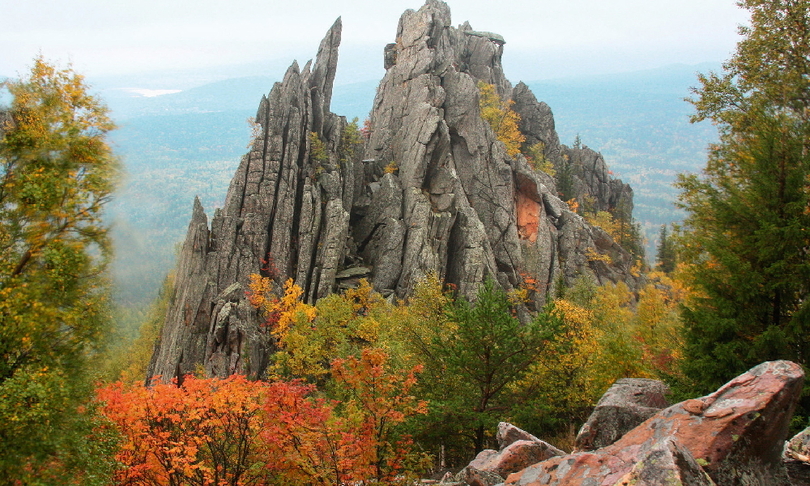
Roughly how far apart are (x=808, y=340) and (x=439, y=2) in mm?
77434

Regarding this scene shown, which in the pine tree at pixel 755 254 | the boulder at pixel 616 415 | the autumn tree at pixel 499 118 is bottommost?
the boulder at pixel 616 415

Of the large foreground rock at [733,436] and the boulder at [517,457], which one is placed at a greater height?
the large foreground rock at [733,436]

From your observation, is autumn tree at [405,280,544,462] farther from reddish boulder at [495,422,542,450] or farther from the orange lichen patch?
the orange lichen patch

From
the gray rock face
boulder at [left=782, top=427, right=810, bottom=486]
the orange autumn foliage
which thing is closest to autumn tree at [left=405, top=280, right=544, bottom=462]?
the orange autumn foliage

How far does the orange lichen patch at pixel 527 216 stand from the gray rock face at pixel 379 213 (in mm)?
159

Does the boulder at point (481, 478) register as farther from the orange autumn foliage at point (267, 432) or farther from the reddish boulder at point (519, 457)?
the orange autumn foliage at point (267, 432)

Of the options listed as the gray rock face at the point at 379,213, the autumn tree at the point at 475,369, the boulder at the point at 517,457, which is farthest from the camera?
the gray rock face at the point at 379,213

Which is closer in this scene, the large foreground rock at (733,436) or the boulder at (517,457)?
the large foreground rock at (733,436)

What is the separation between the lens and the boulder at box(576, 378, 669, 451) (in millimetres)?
14664

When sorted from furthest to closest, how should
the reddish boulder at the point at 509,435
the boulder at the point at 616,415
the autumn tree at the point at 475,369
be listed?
the autumn tree at the point at 475,369
the reddish boulder at the point at 509,435
the boulder at the point at 616,415

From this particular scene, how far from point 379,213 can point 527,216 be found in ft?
71.0

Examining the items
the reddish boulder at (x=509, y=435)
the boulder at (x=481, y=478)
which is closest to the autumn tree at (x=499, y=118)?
the reddish boulder at (x=509, y=435)

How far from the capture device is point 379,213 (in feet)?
195

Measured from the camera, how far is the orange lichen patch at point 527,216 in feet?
221
